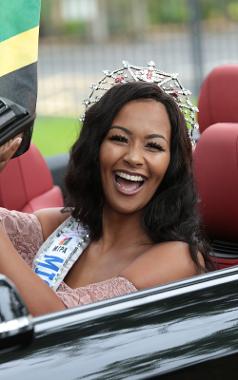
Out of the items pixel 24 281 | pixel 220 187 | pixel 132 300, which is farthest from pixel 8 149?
pixel 220 187

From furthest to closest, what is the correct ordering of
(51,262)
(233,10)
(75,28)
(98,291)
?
(75,28) → (233,10) → (51,262) → (98,291)

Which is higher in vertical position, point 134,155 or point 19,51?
point 19,51

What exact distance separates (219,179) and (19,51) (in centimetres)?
88

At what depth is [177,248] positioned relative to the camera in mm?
2838

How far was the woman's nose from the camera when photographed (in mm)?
2898

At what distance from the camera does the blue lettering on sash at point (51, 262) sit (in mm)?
2863

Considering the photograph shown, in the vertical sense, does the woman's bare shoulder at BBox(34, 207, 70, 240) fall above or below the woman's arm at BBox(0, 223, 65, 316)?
below

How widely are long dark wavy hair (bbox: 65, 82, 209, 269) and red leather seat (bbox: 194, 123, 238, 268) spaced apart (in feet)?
0.71

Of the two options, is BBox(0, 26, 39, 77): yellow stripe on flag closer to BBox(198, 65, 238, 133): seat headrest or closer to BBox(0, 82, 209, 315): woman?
BBox(0, 82, 209, 315): woman

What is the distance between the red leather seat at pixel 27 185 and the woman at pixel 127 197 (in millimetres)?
760

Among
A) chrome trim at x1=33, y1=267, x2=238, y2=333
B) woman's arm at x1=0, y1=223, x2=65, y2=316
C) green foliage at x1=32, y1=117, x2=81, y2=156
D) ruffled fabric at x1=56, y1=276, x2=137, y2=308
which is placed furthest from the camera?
green foliage at x1=32, y1=117, x2=81, y2=156

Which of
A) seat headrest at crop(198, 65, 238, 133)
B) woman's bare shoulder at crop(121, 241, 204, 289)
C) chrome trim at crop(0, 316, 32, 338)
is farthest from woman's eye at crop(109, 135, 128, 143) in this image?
chrome trim at crop(0, 316, 32, 338)

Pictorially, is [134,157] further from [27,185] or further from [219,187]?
[27,185]

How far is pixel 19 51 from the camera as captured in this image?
2.55 metres
